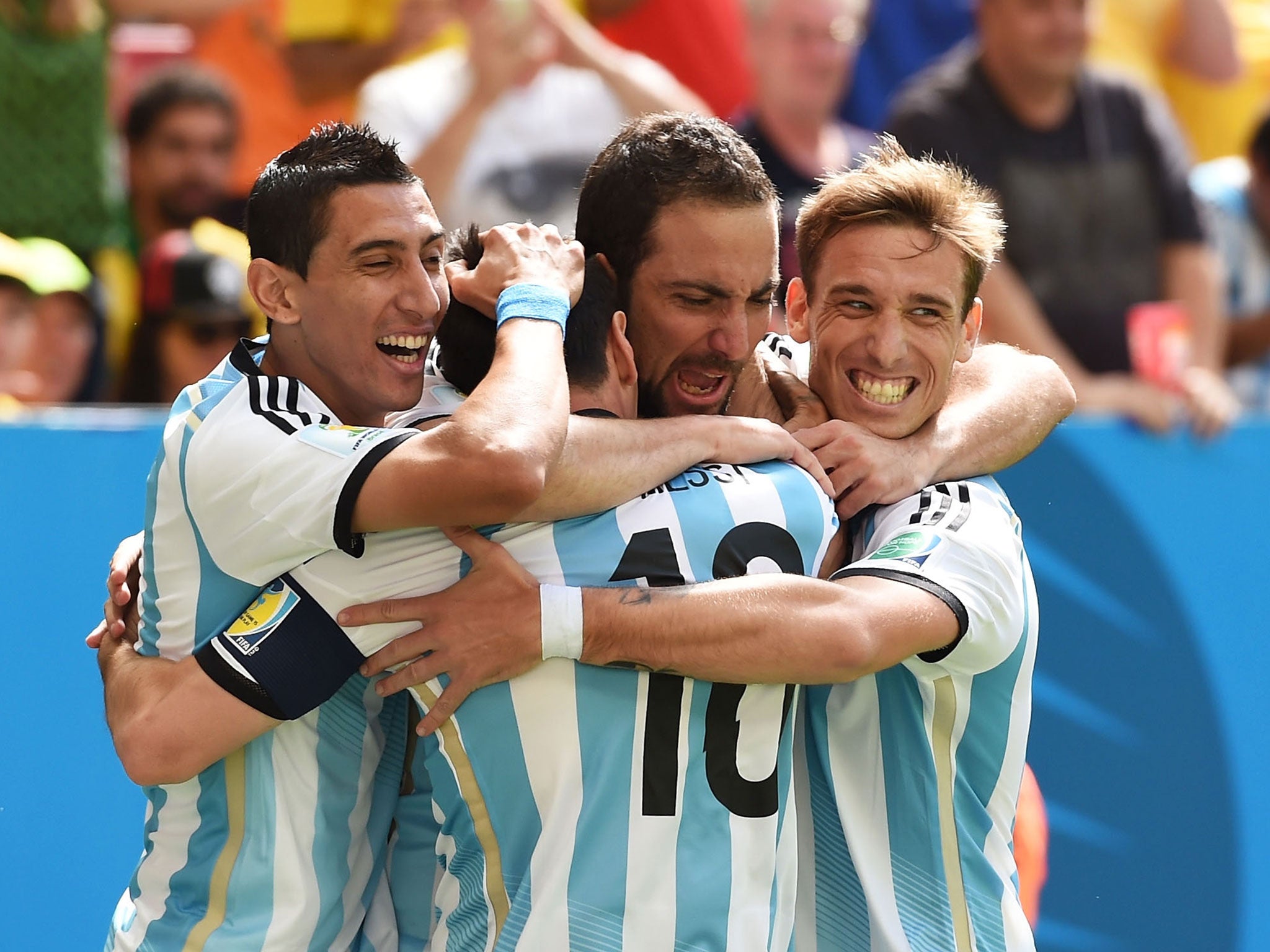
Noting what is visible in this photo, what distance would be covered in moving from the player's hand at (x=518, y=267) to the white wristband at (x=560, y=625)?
1.89 ft

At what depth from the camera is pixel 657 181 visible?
304 centimetres

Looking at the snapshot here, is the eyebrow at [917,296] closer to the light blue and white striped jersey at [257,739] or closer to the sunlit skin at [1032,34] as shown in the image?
the light blue and white striped jersey at [257,739]

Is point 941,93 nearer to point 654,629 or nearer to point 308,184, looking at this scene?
point 308,184

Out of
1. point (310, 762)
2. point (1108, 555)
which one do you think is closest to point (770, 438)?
point (310, 762)

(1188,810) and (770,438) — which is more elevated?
(770,438)

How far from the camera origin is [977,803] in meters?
2.91

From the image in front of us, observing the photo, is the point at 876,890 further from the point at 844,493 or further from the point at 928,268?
the point at 928,268

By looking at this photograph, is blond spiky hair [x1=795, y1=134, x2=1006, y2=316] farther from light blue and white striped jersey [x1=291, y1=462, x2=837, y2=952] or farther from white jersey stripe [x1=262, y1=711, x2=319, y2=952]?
white jersey stripe [x1=262, y1=711, x2=319, y2=952]

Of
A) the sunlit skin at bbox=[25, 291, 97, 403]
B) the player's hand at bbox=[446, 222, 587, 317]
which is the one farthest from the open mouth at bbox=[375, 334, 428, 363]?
the sunlit skin at bbox=[25, 291, 97, 403]

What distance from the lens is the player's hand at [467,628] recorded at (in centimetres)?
255

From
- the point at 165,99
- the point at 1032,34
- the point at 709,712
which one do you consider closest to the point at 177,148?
the point at 165,99

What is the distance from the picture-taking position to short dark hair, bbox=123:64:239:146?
6.19 m

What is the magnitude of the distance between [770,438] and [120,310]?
12.8 ft

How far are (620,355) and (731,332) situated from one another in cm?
30
